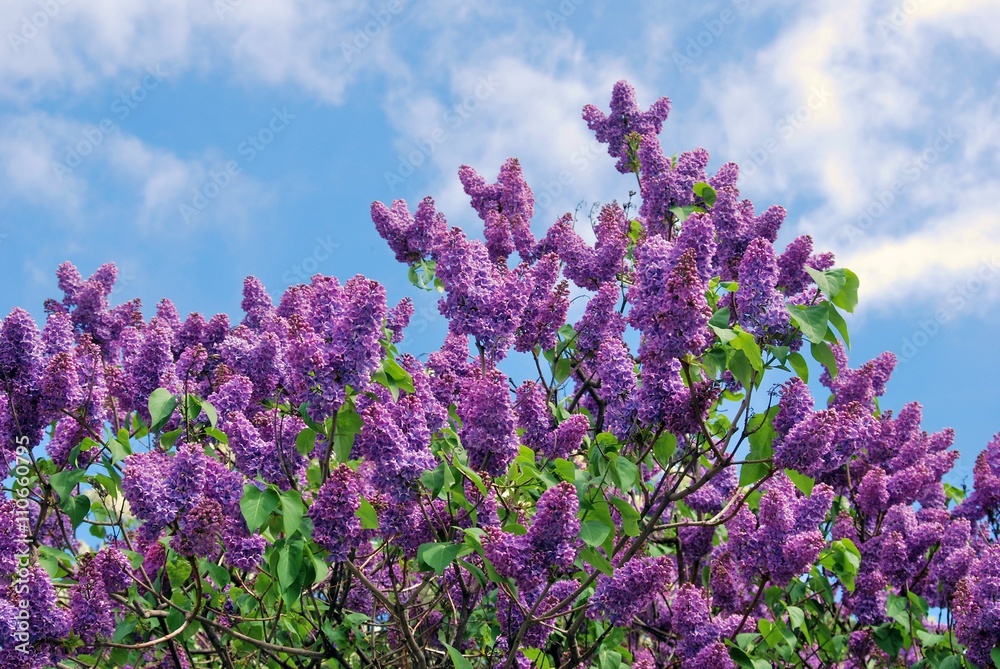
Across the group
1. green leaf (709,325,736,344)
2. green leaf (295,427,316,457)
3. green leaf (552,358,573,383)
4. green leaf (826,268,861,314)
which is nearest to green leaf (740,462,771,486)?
green leaf (826,268,861,314)

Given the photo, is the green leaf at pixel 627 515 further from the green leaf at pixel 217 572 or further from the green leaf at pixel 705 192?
the green leaf at pixel 705 192

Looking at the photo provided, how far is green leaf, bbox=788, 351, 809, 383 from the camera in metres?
4.52

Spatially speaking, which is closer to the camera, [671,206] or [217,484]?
[217,484]

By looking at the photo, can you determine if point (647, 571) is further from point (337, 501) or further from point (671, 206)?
point (671, 206)

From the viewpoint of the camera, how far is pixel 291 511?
4012 mm

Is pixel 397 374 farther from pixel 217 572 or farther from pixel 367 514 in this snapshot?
pixel 217 572

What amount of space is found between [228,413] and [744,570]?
3265 millimetres

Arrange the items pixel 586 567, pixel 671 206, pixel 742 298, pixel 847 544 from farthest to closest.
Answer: pixel 671 206, pixel 847 544, pixel 586 567, pixel 742 298

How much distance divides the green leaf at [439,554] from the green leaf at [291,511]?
1.87ft

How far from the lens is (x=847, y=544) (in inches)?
236

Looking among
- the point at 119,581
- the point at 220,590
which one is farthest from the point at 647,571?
the point at 119,581

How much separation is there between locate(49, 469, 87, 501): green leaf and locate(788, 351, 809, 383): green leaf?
365 centimetres

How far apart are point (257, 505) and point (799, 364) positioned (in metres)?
2.63

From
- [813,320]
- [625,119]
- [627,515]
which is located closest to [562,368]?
[627,515]
